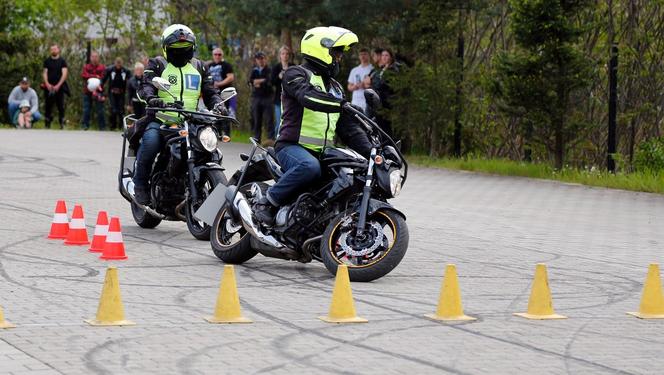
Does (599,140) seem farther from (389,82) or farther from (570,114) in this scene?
(389,82)

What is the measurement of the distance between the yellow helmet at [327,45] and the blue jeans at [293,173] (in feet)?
2.22

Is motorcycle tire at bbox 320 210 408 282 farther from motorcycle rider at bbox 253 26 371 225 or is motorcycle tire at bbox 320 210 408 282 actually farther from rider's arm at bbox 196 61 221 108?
rider's arm at bbox 196 61 221 108

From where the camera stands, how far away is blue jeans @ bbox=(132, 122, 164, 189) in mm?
13477

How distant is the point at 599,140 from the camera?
21516 mm

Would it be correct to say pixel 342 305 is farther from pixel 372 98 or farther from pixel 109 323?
pixel 372 98

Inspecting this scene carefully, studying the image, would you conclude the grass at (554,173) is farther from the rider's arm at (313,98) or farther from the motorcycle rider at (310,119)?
the rider's arm at (313,98)

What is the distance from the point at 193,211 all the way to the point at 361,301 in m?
3.68

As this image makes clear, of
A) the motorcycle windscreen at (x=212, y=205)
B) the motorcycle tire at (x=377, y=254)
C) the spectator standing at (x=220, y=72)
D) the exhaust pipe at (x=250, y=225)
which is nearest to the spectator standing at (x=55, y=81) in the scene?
the spectator standing at (x=220, y=72)

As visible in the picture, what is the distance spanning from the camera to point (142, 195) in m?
13.6

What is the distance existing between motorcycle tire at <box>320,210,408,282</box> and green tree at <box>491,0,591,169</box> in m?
10.3

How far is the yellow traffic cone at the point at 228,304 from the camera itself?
8.60m

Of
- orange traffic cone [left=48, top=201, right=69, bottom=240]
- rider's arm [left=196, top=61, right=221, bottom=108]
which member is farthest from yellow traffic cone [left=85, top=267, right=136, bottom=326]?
rider's arm [left=196, top=61, right=221, bottom=108]

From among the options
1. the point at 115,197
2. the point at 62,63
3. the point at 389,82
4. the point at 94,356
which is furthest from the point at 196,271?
the point at 62,63

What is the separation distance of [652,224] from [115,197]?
6.25 m
